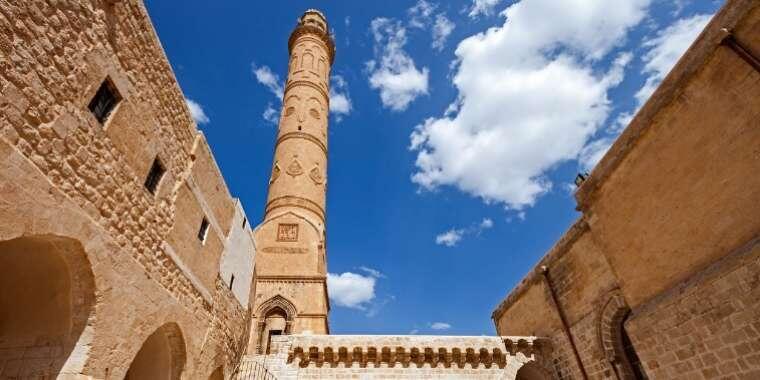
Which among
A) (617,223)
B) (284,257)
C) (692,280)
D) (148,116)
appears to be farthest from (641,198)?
(284,257)

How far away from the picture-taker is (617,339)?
26.8 ft

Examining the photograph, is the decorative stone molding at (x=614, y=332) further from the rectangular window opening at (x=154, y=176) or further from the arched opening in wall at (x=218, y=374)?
the rectangular window opening at (x=154, y=176)

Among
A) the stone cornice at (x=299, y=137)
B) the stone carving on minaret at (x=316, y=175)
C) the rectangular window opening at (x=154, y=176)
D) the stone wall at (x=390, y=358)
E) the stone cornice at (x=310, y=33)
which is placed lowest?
the stone wall at (x=390, y=358)

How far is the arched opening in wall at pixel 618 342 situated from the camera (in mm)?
7855

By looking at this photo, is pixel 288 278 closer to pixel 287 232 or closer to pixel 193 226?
pixel 287 232

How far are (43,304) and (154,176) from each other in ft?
7.10

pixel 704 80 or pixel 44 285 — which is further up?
pixel 704 80

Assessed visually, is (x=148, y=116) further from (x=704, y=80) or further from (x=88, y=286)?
(x=704, y=80)

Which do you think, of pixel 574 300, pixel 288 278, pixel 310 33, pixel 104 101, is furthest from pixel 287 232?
pixel 310 33

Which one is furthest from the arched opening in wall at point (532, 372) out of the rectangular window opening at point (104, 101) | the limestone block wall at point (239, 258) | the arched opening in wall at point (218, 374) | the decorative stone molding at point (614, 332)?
the rectangular window opening at point (104, 101)

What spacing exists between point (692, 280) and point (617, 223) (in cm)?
168

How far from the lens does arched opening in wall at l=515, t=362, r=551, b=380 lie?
10195mm

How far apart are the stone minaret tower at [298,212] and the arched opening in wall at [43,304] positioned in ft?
28.7

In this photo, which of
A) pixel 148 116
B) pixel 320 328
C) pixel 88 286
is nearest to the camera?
pixel 88 286
